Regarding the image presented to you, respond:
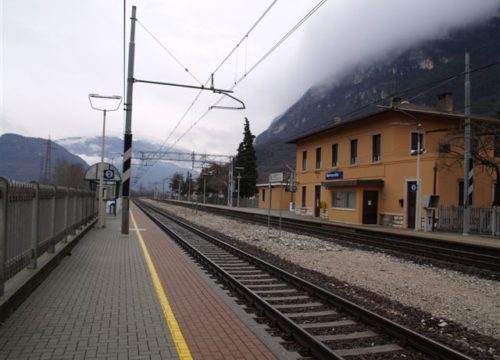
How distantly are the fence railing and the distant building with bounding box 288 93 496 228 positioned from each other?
2067 cm

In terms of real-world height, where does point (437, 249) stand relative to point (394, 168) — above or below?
below

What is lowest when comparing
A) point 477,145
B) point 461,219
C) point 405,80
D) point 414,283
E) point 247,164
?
point 414,283

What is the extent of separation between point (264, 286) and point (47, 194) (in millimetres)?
4914

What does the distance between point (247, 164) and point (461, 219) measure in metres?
53.9

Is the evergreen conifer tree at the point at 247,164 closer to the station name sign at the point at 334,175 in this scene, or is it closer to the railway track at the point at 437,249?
the station name sign at the point at 334,175

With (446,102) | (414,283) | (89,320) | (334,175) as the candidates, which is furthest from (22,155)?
(89,320)

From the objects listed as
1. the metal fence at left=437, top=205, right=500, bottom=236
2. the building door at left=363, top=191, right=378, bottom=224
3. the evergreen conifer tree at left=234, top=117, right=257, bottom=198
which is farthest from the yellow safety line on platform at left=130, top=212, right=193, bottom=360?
the evergreen conifer tree at left=234, top=117, right=257, bottom=198

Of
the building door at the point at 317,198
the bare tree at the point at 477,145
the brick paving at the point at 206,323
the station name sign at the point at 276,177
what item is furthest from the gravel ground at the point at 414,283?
the building door at the point at 317,198

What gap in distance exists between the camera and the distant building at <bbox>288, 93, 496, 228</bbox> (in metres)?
29.2

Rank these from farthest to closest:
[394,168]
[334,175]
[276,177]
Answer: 1. [334,175]
2. [394,168]
3. [276,177]

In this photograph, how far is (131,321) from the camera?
6398mm

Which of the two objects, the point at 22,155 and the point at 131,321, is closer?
the point at 131,321

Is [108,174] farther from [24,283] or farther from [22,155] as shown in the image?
[22,155]

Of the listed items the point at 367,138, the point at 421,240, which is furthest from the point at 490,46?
the point at 421,240
